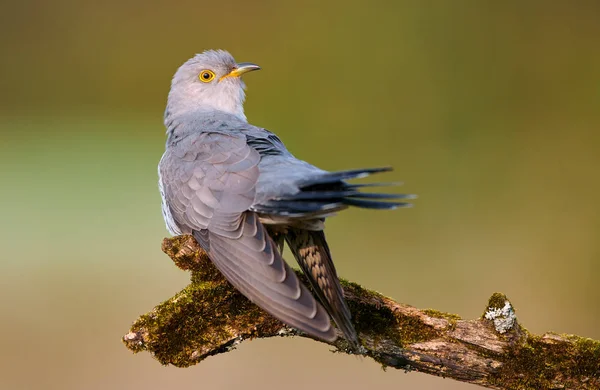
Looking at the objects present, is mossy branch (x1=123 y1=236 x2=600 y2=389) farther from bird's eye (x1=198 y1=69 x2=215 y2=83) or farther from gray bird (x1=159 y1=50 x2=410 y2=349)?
bird's eye (x1=198 y1=69 x2=215 y2=83)

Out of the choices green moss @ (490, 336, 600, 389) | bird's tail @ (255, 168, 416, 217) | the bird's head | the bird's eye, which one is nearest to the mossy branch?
green moss @ (490, 336, 600, 389)

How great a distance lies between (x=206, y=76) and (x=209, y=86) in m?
0.08

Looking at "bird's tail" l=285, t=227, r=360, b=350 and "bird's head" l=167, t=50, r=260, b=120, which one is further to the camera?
"bird's head" l=167, t=50, r=260, b=120

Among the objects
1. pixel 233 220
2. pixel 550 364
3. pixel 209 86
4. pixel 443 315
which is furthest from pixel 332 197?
pixel 209 86

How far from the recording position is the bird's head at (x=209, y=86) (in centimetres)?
430

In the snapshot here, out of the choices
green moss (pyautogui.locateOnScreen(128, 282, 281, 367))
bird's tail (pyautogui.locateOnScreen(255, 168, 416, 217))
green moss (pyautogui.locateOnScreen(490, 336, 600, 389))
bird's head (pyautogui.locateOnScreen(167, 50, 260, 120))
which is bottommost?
green moss (pyautogui.locateOnScreen(490, 336, 600, 389))

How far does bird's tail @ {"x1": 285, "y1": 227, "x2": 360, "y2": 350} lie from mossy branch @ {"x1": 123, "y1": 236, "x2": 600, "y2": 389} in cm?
12

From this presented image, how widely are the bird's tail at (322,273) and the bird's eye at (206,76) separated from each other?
159cm

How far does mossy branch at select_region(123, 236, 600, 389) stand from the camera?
2719 mm

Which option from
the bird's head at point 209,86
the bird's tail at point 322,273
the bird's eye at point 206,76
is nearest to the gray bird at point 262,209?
the bird's tail at point 322,273

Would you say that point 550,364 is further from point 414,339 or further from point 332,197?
point 332,197

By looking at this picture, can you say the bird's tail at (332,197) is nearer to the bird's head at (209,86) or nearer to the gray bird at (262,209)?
the gray bird at (262,209)

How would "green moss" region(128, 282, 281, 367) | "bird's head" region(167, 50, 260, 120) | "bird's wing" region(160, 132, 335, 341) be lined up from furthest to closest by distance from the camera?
"bird's head" region(167, 50, 260, 120) → "green moss" region(128, 282, 281, 367) → "bird's wing" region(160, 132, 335, 341)

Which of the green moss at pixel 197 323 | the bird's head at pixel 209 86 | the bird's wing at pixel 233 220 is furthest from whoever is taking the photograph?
the bird's head at pixel 209 86
